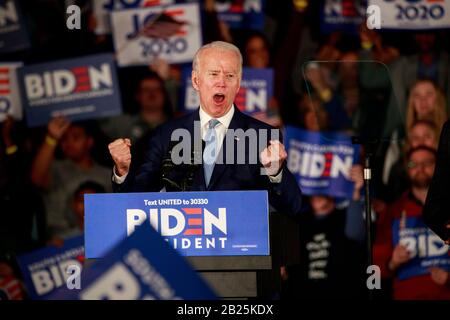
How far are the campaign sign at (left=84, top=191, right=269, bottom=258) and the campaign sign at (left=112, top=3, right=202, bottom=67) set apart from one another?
2.85 metres

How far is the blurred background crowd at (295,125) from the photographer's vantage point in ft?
21.3

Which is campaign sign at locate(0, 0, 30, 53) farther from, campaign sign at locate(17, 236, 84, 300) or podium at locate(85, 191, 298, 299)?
podium at locate(85, 191, 298, 299)

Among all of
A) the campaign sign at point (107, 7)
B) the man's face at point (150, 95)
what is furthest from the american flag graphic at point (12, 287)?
the campaign sign at point (107, 7)

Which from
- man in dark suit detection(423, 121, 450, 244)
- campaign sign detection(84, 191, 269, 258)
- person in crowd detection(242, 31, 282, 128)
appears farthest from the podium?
person in crowd detection(242, 31, 282, 128)

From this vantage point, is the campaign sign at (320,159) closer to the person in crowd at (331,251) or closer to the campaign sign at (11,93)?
the person in crowd at (331,251)

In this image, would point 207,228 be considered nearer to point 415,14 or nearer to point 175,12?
point 175,12

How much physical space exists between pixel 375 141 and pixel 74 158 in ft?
9.03

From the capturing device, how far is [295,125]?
6.72 m

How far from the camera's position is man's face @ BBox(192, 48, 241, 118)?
4.27m

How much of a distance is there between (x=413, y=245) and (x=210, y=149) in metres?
2.46

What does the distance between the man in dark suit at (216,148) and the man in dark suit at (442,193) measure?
0.59m

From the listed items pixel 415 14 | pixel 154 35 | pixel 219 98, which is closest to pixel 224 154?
pixel 219 98
